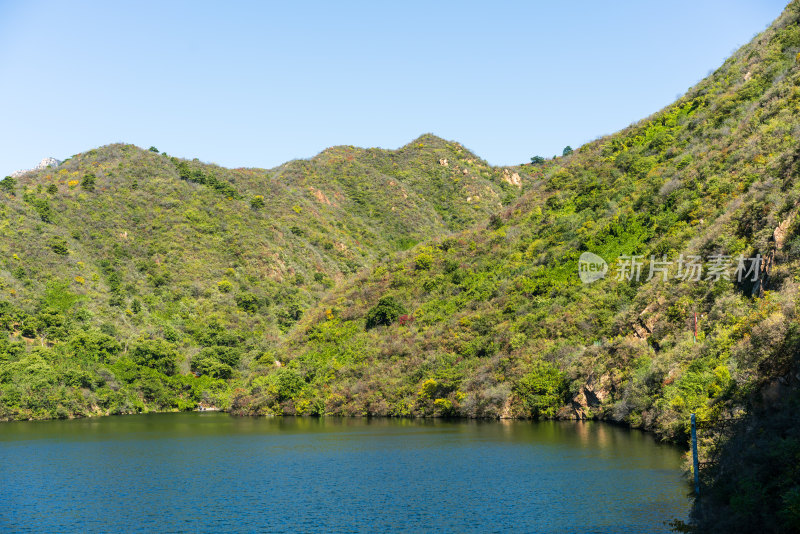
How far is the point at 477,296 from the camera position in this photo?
3772 inches

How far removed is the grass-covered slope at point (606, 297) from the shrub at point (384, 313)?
258 millimetres

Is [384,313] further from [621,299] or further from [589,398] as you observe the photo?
[589,398]

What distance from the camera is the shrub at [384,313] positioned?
337 ft

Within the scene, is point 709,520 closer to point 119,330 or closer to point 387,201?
point 119,330

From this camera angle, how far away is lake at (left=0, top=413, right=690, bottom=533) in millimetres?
32906

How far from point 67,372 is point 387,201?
107974mm

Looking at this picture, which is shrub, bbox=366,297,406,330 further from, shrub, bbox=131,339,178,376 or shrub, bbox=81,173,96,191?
shrub, bbox=81,173,96,191

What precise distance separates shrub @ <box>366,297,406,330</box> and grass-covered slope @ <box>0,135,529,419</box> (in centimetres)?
1881

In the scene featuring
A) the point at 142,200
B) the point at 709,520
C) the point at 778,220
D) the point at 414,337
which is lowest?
the point at 709,520

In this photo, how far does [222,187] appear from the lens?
163 metres

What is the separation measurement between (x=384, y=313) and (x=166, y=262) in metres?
55.7

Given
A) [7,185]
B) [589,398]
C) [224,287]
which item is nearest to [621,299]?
[589,398]

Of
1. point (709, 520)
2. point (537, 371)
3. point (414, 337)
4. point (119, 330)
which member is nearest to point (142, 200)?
point (119, 330)
